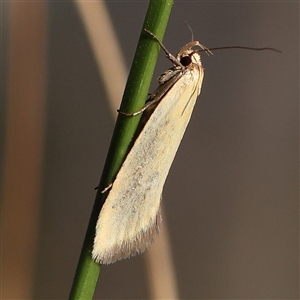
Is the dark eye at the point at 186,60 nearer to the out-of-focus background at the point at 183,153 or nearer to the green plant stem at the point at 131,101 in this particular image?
the green plant stem at the point at 131,101

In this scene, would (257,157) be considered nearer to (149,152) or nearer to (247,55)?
(247,55)

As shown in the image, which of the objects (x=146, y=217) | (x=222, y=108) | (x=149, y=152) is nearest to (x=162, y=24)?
(x=149, y=152)

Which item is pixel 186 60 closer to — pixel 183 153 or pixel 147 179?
pixel 147 179

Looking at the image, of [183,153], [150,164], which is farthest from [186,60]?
[183,153]

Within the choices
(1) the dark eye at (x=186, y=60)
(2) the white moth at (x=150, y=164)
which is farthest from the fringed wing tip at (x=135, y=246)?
(1) the dark eye at (x=186, y=60)

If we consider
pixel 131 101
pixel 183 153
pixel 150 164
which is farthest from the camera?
pixel 183 153

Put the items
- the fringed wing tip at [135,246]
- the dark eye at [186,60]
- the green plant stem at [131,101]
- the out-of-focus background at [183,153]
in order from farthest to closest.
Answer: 1. the out-of-focus background at [183,153]
2. the dark eye at [186,60]
3. the fringed wing tip at [135,246]
4. the green plant stem at [131,101]

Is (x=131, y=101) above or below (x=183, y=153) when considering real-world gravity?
above

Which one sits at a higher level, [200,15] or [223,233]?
[200,15]
